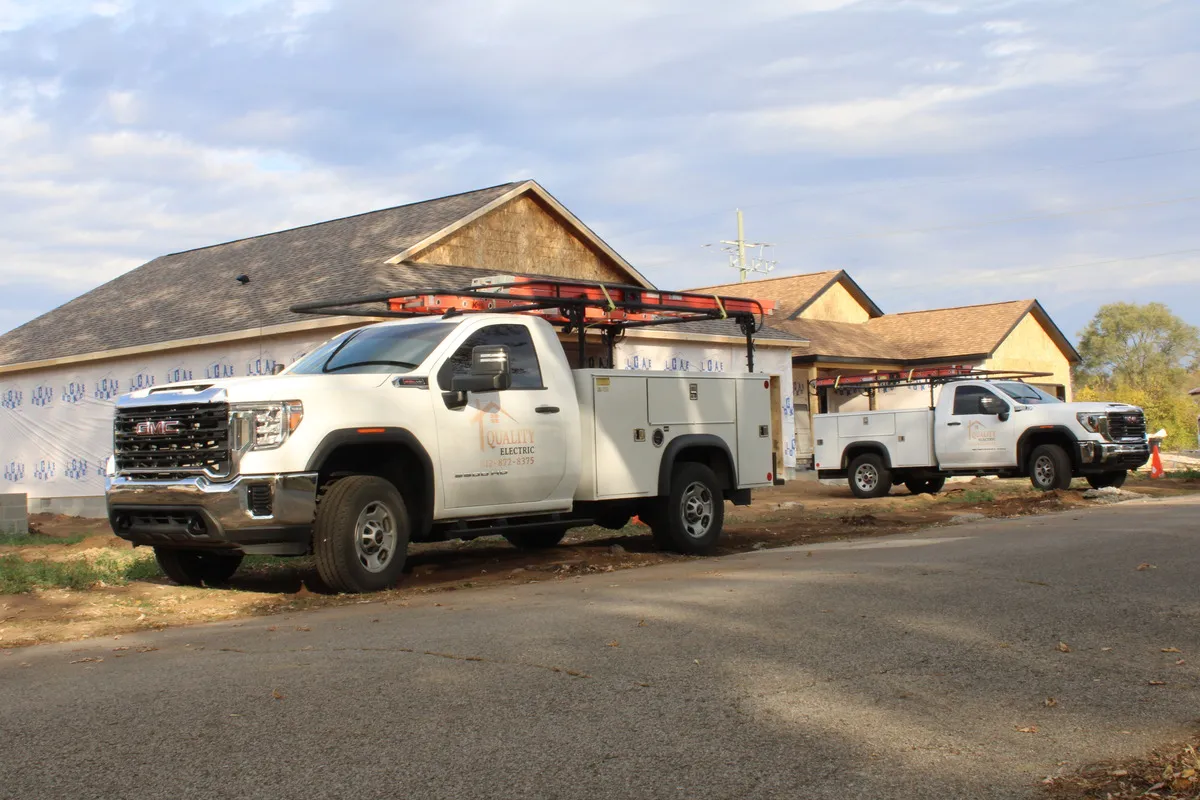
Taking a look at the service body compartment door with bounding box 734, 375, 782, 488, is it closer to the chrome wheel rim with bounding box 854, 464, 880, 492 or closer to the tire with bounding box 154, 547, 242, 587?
the tire with bounding box 154, 547, 242, 587

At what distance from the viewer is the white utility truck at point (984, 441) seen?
21219mm

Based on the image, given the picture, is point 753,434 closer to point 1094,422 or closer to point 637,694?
point 637,694

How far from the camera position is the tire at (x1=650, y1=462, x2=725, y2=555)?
12586 mm

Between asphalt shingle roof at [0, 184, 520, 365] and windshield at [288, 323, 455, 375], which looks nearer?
windshield at [288, 323, 455, 375]

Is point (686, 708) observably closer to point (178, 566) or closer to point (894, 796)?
point (894, 796)

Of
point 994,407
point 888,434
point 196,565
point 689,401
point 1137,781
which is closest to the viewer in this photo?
point 1137,781

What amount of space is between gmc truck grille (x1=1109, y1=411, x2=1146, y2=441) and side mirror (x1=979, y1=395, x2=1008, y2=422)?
1720mm

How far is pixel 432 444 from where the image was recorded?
1030 centimetres

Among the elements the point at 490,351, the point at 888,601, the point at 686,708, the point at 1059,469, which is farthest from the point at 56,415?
the point at 686,708

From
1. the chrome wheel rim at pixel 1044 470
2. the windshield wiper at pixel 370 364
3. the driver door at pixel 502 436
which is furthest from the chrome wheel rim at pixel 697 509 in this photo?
the chrome wheel rim at pixel 1044 470

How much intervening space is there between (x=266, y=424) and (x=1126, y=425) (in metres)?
16.7

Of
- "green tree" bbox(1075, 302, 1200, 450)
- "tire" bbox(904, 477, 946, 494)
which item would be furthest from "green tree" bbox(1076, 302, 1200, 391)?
"tire" bbox(904, 477, 946, 494)

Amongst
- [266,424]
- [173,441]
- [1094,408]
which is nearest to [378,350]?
[266,424]

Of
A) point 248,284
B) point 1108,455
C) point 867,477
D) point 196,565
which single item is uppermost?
point 248,284
